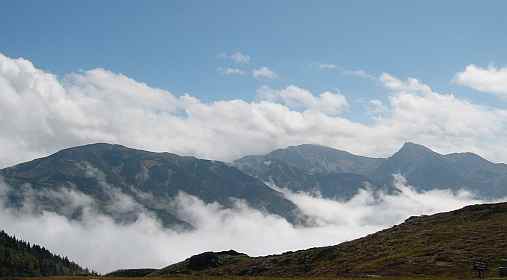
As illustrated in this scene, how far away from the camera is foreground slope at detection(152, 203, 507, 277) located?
3939 inches

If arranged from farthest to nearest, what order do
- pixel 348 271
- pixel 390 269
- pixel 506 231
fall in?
pixel 506 231, pixel 348 271, pixel 390 269

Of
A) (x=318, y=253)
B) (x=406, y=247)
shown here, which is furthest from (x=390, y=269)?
(x=318, y=253)

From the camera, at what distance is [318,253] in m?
164

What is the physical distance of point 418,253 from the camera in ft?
382

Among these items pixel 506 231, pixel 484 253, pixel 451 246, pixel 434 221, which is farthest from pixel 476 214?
pixel 484 253

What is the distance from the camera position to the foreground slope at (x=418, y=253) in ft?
328

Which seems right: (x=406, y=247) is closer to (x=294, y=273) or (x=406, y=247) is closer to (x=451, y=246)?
(x=451, y=246)

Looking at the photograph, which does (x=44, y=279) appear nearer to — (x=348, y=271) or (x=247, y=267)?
(x=348, y=271)

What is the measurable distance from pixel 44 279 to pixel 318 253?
105m

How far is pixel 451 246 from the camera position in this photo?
385ft

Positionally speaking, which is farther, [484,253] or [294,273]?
[294,273]

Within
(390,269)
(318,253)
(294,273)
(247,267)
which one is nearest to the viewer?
(390,269)

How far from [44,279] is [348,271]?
216 feet

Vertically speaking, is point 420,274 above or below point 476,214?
below
